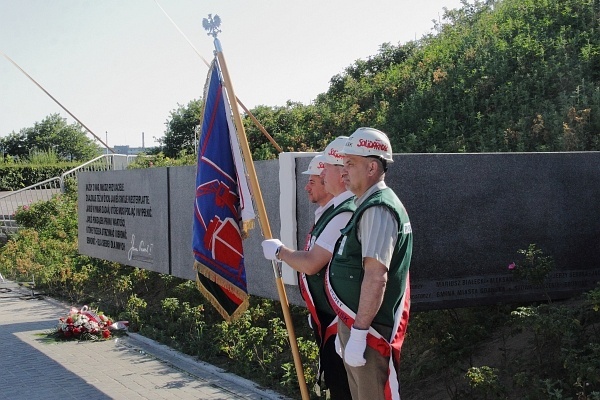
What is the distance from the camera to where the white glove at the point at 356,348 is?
3797mm

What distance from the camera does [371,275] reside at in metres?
3.78

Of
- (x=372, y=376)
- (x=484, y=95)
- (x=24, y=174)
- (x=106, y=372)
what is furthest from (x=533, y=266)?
(x=24, y=174)

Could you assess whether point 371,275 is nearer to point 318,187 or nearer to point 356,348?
point 356,348

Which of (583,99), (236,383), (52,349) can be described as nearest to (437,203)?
(236,383)

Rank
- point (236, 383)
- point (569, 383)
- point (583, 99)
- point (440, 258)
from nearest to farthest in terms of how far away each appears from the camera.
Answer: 1. point (569, 383)
2. point (440, 258)
3. point (236, 383)
4. point (583, 99)

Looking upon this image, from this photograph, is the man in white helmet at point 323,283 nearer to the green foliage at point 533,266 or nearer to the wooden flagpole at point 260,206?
the wooden flagpole at point 260,206

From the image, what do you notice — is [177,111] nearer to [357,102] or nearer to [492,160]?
[357,102]

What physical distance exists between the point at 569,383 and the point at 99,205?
8.35m

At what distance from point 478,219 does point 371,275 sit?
316 cm

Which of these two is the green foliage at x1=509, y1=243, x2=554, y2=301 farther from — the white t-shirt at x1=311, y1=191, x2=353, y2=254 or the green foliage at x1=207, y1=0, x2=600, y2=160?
the green foliage at x1=207, y1=0, x2=600, y2=160

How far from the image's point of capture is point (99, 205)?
11.9 m

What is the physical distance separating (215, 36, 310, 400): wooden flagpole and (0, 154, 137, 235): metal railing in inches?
607

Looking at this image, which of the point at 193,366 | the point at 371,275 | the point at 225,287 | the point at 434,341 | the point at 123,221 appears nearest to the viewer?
the point at 371,275

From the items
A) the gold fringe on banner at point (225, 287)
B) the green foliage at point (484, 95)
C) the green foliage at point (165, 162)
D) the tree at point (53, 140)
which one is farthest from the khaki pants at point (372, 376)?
the tree at point (53, 140)
